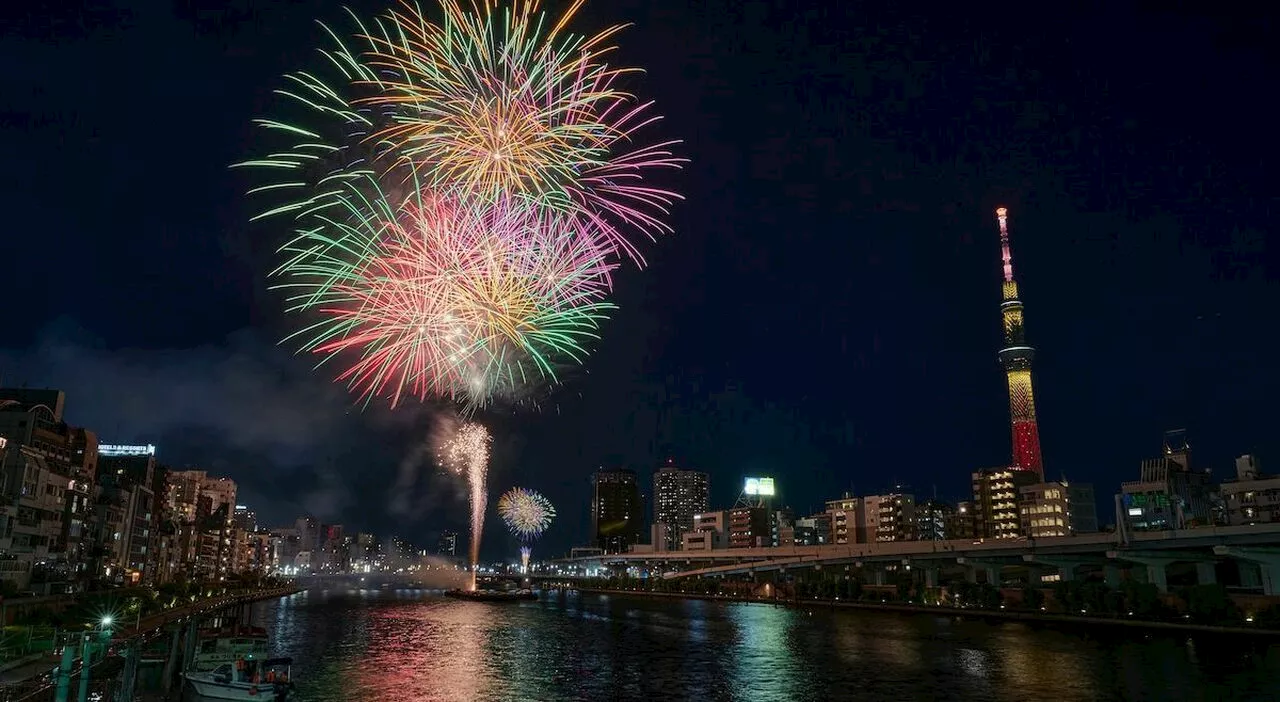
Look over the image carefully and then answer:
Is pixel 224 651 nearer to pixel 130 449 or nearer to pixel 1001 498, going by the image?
pixel 130 449

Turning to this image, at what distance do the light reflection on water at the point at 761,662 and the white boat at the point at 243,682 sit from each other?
1936mm

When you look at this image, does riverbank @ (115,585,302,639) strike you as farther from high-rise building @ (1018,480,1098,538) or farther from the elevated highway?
high-rise building @ (1018,480,1098,538)

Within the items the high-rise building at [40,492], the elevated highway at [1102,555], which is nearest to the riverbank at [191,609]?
the high-rise building at [40,492]

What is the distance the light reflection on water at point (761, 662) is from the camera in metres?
47.0

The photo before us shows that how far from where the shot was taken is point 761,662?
2394 inches

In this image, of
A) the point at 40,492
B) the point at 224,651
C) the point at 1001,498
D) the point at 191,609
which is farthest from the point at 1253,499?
the point at 40,492

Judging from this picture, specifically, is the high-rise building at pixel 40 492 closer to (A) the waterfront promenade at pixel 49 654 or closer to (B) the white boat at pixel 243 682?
(A) the waterfront promenade at pixel 49 654

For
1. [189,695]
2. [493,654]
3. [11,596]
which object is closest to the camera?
[189,695]

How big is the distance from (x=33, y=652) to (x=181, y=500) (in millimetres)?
137075

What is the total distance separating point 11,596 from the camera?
61.7m

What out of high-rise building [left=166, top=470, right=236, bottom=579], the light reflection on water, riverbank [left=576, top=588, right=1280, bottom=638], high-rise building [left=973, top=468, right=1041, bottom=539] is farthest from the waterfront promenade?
high-rise building [left=973, top=468, right=1041, bottom=539]

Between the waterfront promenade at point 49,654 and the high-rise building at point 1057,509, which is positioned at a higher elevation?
the high-rise building at point 1057,509

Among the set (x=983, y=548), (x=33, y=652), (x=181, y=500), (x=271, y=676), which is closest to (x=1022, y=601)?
(x=983, y=548)

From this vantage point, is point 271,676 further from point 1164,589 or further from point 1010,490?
point 1010,490
